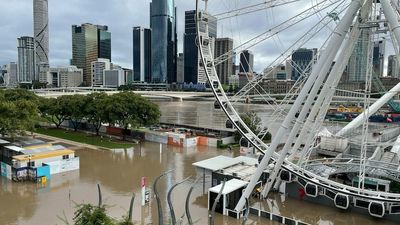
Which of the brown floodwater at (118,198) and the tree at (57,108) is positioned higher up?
the tree at (57,108)

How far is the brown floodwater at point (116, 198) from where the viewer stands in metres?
19.1

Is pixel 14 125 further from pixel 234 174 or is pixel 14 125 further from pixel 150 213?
pixel 234 174

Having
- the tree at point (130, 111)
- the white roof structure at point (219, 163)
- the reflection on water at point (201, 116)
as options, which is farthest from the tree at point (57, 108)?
the white roof structure at point (219, 163)

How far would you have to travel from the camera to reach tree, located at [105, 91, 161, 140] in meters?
39.5

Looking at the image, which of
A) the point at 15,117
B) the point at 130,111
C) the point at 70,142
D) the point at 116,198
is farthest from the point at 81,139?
the point at 116,198

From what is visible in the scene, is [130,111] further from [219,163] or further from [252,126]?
[219,163]

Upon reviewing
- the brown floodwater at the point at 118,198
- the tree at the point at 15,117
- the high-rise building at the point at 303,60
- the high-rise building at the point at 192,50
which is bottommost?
the brown floodwater at the point at 118,198

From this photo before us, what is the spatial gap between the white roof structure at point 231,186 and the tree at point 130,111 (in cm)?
2065

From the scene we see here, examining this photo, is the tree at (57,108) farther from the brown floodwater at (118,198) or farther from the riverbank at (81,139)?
the brown floodwater at (118,198)

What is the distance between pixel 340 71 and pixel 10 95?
45.9 meters

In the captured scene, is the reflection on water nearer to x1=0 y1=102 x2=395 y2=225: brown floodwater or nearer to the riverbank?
the riverbank

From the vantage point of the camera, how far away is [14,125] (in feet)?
97.8

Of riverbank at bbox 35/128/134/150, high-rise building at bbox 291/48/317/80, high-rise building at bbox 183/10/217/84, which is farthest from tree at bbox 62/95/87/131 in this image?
high-rise building at bbox 291/48/317/80

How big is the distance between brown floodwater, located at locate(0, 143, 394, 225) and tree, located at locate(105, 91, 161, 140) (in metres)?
8.68
